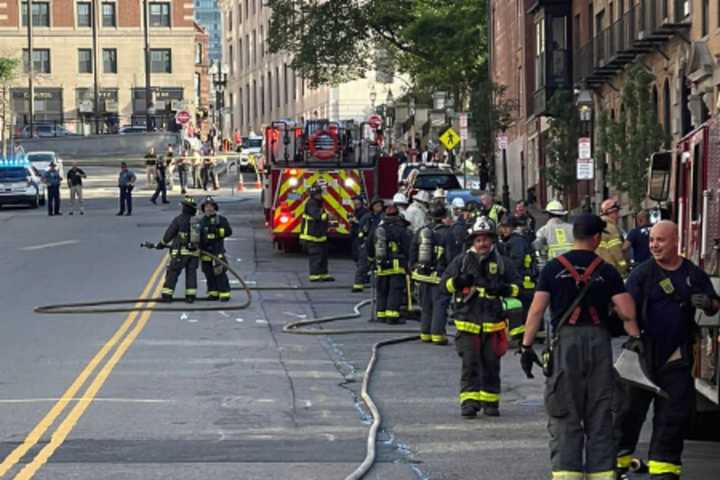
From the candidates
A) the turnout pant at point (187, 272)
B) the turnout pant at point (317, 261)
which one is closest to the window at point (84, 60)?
the turnout pant at point (317, 261)

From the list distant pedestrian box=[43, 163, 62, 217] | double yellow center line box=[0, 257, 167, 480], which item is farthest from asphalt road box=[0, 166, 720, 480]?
distant pedestrian box=[43, 163, 62, 217]

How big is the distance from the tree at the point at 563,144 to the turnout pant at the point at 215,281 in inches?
859

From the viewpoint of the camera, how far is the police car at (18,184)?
5406cm

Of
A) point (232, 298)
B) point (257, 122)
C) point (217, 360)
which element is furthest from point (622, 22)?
point (257, 122)

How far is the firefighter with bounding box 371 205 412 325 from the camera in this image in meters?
24.3

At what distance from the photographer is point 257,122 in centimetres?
12912

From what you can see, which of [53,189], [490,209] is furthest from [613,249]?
[53,189]

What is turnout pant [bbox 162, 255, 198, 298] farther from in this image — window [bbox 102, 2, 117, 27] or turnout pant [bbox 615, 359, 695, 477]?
window [bbox 102, 2, 117, 27]

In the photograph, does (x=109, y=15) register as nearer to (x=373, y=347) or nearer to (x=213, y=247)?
(x=213, y=247)

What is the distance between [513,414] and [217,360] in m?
5.02

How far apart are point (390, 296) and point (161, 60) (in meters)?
83.1

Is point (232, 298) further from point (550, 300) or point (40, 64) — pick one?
point (40, 64)

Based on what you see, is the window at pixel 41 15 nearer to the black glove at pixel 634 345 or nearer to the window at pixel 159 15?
the window at pixel 159 15

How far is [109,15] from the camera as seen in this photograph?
10562 centimetres
